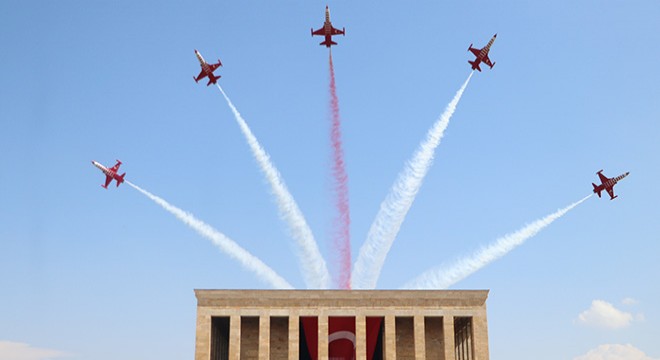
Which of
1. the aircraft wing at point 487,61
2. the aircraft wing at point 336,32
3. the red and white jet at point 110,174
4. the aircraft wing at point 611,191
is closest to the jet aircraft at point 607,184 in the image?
the aircraft wing at point 611,191

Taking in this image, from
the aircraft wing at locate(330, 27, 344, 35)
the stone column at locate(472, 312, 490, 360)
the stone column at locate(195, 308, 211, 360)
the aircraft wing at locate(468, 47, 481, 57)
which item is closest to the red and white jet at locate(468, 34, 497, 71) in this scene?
the aircraft wing at locate(468, 47, 481, 57)

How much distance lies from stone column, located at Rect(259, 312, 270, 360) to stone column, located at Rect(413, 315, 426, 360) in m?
11.7

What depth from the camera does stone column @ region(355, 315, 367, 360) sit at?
6556 centimetres

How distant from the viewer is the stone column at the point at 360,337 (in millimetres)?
65562

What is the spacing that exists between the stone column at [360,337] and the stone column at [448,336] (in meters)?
6.37

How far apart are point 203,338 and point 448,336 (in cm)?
1944

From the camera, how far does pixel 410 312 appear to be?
67062 millimetres

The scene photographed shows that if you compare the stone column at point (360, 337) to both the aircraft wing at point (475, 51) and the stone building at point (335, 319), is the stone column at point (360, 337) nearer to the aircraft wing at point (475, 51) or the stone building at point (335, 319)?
the stone building at point (335, 319)

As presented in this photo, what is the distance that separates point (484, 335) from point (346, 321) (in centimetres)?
1115

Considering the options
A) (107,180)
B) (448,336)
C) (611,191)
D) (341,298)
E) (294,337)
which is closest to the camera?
(294,337)

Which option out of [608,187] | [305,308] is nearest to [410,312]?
[305,308]

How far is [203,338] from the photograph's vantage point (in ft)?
214

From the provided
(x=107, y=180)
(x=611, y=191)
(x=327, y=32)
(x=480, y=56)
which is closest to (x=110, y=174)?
(x=107, y=180)

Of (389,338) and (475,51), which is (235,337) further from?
(475,51)
